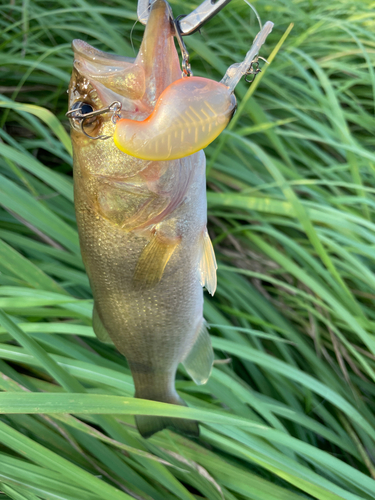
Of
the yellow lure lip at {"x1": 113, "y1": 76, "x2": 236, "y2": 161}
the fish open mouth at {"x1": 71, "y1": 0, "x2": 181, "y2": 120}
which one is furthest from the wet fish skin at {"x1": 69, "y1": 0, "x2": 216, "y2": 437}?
the yellow lure lip at {"x1": 113, "y1": 76, "x2": 236, "y2": 161}

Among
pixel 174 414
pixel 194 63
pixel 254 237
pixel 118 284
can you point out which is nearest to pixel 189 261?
pixel 118 284

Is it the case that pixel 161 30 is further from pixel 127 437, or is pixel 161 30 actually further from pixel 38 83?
pixel 38 83

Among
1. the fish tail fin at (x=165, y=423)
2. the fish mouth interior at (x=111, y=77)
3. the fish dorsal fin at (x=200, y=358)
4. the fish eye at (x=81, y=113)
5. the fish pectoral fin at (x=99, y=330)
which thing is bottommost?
the fish tail fin at (x=165, y=423)

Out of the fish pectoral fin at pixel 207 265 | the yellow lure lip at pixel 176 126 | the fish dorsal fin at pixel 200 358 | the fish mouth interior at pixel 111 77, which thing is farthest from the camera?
the fish dorsal fin at pixel 200 358

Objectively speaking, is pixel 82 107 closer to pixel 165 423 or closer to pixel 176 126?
pixel 176 126

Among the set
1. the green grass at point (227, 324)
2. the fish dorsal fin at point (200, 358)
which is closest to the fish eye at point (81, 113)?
the green grass at point (227, 324)

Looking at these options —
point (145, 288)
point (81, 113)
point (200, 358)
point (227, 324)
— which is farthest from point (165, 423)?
point (81, 113)

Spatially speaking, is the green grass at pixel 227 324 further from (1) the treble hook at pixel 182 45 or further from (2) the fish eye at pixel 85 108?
(1) the treble hook at pixel 182 45
